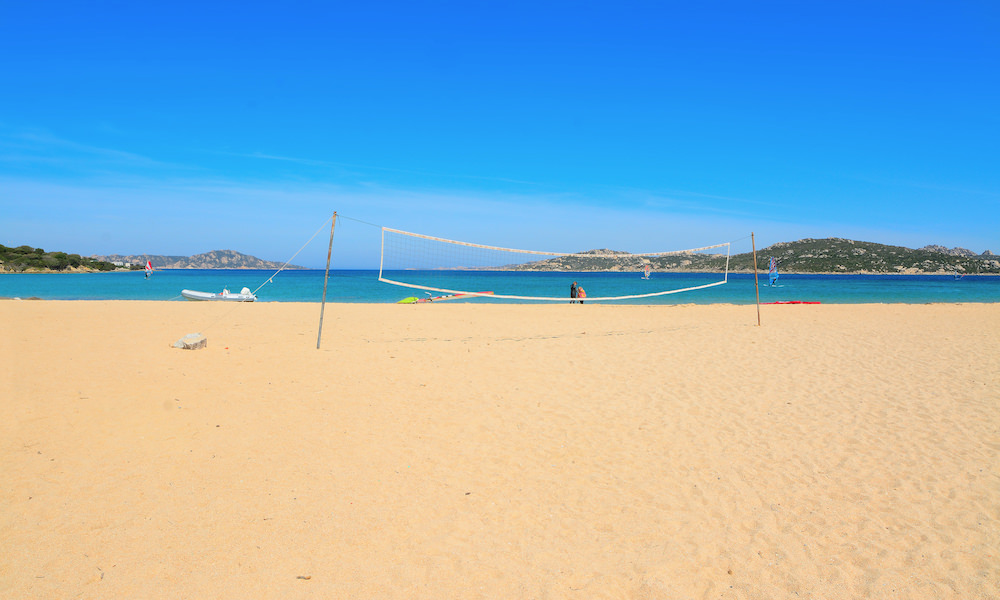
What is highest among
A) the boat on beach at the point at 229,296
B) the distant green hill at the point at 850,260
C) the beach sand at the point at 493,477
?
the distant green hill at the point at 850,260

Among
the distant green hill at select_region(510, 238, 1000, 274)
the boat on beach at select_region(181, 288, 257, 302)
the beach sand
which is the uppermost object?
the distant green hill at select_region(510, 238, 1000, 274)

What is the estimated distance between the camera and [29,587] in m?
2.85

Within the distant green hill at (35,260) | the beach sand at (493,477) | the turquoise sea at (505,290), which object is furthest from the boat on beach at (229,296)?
the distant green hill at (35,260)

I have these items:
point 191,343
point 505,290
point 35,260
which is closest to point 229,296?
point 191,343

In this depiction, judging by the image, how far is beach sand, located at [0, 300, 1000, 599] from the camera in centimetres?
307

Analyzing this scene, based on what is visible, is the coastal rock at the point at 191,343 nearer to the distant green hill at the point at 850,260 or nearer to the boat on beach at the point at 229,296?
the boat on beach at the point at 229,296

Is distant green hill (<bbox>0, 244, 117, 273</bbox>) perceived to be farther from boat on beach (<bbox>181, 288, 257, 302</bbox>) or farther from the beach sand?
the beach sand

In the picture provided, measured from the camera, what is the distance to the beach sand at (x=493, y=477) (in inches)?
121

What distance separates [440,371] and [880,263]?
5334 inches

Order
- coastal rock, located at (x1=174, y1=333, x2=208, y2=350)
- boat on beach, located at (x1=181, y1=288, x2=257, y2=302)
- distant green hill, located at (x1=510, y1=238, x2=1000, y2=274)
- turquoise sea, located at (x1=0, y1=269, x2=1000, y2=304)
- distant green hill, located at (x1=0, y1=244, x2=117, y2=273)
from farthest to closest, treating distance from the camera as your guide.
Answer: distant green hill, located at (x1=510, y1=238, x2=1000, y2=274) → distant green hill, located at (x1=0, y1=244, x2=117, y2=273) → turquoise sea, located at (x1=0, y1=269, x2=1000, y2=304) → boat on beach, located at (x1=181, y1=288, x2=257, y2=302) → coastal rock, located at (x1=174, y1=333, x2=208, y2=350)

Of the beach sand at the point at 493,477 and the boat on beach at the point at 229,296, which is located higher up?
the boat on beach at the point at 229,296

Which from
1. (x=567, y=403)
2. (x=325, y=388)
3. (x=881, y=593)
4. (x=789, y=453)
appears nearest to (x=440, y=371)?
(x=325, y=388)

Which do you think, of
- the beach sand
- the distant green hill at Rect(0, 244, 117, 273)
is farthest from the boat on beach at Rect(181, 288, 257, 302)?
the distant green hill at Rect(0, 244, 117, 273)

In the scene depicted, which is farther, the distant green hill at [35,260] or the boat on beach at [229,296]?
the distant green hill at [35,260]
